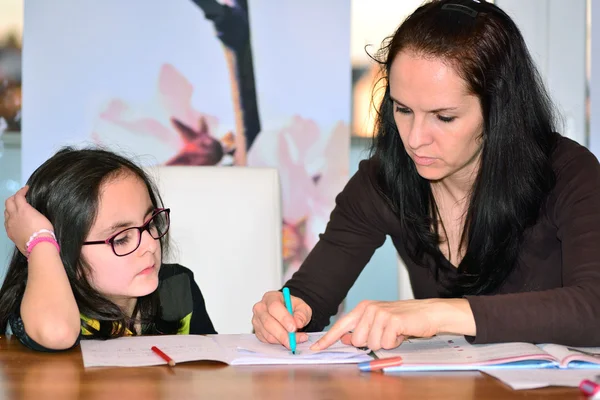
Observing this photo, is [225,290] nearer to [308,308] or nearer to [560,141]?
[308,308]

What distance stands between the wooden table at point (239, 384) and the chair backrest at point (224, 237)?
63 centimetres

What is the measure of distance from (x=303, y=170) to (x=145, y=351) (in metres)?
1.72

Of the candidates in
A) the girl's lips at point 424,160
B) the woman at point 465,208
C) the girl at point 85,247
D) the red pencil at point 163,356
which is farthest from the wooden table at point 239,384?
the girl's lips at point 424,160

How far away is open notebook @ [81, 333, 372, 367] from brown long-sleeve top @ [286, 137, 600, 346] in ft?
0.75

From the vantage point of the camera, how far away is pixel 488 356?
4.05 feet

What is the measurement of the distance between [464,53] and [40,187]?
87 centimetres

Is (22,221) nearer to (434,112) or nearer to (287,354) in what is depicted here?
(287,354)

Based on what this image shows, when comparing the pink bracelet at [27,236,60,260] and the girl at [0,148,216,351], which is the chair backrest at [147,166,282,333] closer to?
the girl at [0,148,216,351]

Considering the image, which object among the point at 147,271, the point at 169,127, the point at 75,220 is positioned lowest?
the point at 147,271

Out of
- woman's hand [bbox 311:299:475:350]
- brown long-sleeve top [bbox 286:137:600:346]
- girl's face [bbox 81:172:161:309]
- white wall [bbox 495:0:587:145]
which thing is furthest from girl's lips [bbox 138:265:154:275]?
white wall [bbox 495:0:587:145]

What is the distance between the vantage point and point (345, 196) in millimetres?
1838

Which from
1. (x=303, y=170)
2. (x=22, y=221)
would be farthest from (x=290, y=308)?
(x=303, y=170)

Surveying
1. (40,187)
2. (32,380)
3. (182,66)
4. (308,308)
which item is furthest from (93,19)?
(32,380)

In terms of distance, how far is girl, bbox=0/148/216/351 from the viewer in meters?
1.48
